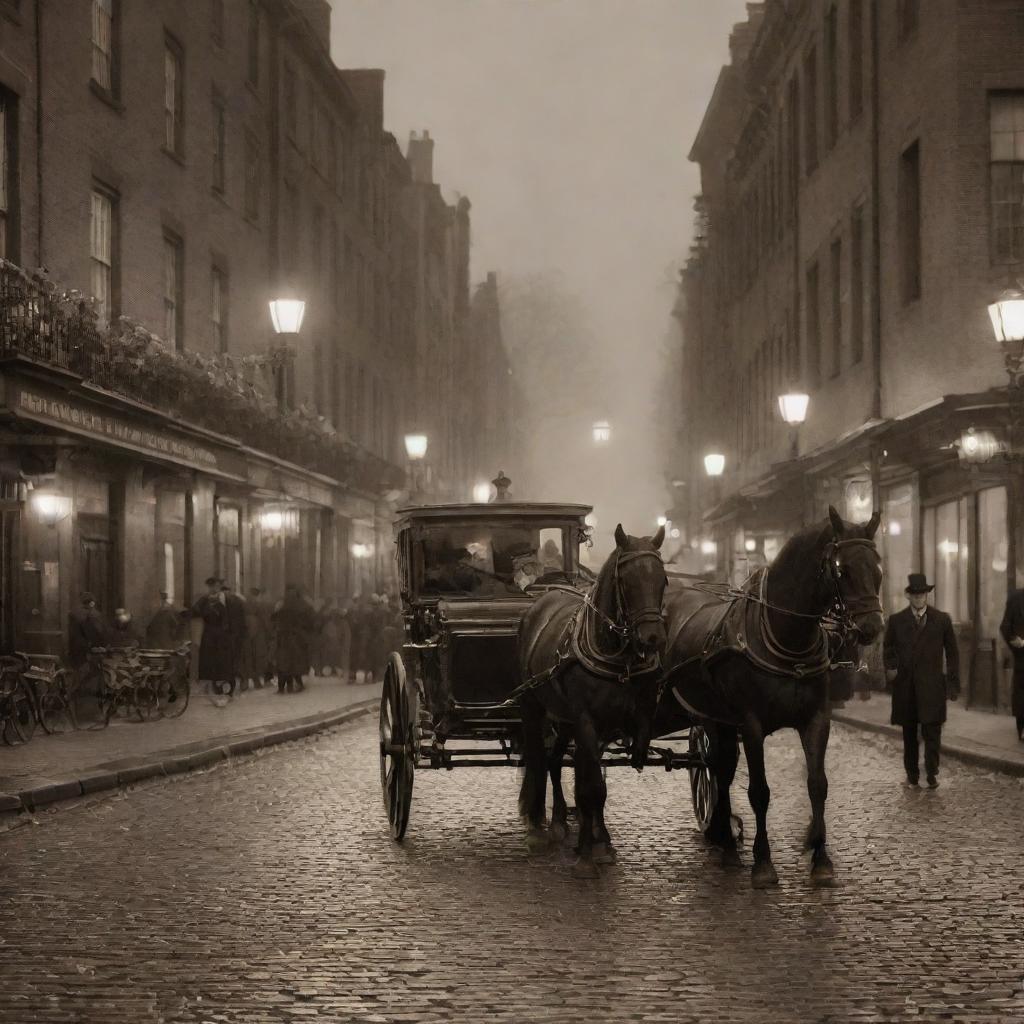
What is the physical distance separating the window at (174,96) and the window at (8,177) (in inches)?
281

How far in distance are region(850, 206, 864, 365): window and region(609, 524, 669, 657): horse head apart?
21.1 meters

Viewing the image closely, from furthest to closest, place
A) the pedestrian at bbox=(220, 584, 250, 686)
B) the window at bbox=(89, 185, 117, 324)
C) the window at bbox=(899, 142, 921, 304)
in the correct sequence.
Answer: the window at bbox=(899, 142, 921, 304), the pedestrian at bbox=(220, 584, 250, 686), the window at bbox=(89, 185, 117, 324)

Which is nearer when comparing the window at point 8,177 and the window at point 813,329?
the window at point 8,177

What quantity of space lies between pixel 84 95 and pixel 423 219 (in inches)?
1529

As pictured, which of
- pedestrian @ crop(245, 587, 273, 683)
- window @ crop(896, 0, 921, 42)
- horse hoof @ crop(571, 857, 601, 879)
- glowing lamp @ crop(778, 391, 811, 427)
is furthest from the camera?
pedestrian @ crop(245, 587, 273, 683)

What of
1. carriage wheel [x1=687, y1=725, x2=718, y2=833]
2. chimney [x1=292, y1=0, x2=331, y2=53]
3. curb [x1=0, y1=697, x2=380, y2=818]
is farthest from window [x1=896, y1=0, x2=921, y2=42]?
chimney [x1=292, y1=0, x2=331, y2=53]

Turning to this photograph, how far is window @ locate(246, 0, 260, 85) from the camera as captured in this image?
3412 centimetres

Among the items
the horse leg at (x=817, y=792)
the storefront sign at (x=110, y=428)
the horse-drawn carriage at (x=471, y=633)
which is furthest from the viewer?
the storefront sign at (x=110, y=428)

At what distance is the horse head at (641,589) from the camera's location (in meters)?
9.09

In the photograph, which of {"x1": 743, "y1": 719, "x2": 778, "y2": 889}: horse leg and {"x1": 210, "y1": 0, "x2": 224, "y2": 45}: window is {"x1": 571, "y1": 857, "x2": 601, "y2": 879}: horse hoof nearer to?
{"x1": 743, "y1": 719, "x2": 778, "y2": 889}: horse leg

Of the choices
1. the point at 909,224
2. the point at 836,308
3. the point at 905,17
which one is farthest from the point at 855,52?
the point at 909,224

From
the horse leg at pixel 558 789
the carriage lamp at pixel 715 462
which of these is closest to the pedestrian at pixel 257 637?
the carriage lamp at pixel 715 462

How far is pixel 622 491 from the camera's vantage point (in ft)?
433

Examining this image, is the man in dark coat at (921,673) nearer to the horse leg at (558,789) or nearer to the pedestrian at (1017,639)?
the pedestrian at (1017,639)
